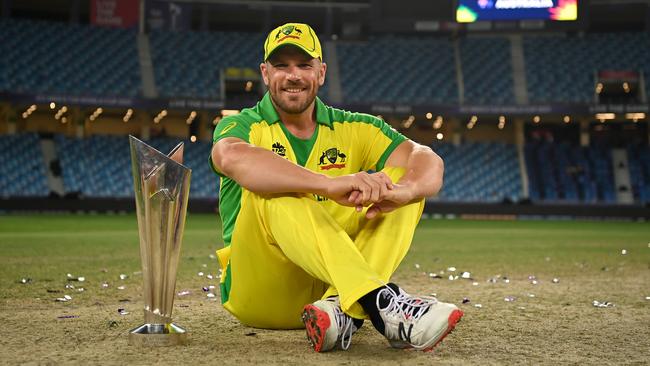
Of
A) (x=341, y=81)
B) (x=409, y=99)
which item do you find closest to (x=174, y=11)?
(x=341, y=81)

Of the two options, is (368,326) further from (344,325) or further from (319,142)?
(319,142)

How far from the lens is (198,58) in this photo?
35.2 m

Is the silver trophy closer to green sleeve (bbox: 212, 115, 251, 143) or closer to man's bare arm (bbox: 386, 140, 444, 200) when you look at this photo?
green sleeve (bbox: 212, 115, 251, 143)

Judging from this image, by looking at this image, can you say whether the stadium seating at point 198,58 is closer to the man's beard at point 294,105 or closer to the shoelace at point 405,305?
the man's beard at point 294,105

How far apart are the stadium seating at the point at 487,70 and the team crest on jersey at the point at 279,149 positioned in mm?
30887

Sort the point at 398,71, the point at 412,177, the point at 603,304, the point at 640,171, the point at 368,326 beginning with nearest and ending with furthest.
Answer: the point at 412,177 < the point at 368,326 < the point at 603,304 < the point at 640,171 < the point at 398,71

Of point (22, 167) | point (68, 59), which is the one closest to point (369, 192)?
point (22, 167)

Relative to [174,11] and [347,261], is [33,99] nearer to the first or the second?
[174,11]

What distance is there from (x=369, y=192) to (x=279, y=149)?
0.74m

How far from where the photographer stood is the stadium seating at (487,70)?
34.5 m

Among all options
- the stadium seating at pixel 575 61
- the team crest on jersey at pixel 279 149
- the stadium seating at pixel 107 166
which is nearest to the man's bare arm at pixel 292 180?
the team crest on jersey at pixel 279 149

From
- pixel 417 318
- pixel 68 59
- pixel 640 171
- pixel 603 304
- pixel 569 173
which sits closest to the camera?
pixel 417 318

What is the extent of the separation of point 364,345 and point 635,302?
3066 millimetres

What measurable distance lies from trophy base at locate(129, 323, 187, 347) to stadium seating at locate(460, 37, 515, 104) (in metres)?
31.4
